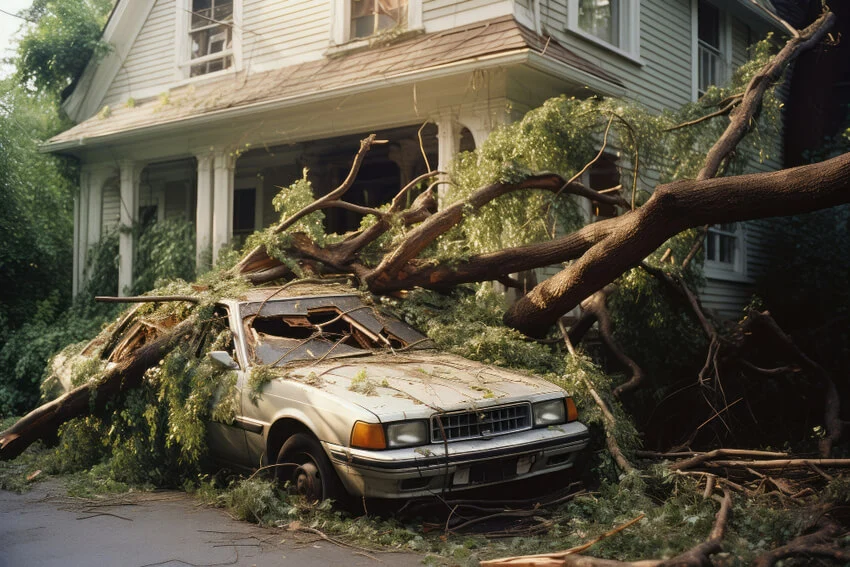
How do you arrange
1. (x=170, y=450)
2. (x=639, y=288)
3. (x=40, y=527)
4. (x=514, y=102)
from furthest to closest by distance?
1. (x=514, y=102)
2. (x=639, y=288)
3. (x=170, y=450)
4. (x=40, y=527)

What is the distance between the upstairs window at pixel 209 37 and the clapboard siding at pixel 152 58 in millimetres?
402

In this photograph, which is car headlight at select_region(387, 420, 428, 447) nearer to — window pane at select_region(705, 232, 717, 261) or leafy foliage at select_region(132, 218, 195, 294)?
leafy foliage at select_region(132, 218, 195, 294)

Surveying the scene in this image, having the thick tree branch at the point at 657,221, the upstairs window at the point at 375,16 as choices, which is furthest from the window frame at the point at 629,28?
the thick tree branch at the point at 657,221

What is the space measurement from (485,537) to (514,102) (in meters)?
6.73

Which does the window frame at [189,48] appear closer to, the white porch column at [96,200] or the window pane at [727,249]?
the white porch column at [96,200]

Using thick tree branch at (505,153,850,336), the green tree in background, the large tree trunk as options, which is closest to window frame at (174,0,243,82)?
the green tree in background

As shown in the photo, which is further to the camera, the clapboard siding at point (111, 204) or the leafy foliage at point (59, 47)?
the clapboard siding at point (111, 204)

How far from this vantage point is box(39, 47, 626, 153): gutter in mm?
9672

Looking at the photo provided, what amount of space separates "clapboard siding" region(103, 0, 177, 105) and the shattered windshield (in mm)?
9745

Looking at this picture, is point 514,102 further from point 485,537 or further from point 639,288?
point 485,537

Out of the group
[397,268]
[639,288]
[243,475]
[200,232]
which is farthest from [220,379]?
[200,232]

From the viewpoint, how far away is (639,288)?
852 centimetres

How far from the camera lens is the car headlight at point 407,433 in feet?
16.7

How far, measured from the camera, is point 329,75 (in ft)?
39.4
